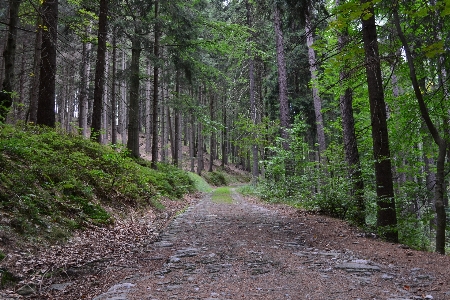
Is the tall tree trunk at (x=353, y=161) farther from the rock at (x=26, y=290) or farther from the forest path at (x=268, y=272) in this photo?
the rock at (x=26, y=290)

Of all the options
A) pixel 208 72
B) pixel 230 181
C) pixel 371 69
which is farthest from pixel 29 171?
pixel 230 181

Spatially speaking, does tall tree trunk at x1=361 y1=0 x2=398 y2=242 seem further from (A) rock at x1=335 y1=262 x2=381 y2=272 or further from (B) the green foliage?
(B) the green foliage

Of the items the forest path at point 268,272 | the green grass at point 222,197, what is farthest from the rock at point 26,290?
the green grass at point 222,197

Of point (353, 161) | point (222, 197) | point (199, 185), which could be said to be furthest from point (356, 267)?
point (199, 185)

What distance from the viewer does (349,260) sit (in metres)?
4.47

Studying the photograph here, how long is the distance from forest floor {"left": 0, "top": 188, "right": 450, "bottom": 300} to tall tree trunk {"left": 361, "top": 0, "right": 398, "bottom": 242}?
0.55 meters

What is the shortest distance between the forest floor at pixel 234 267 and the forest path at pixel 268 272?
0.01m

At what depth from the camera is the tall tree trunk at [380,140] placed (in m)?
6.21

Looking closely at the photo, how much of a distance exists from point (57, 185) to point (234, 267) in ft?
14.9

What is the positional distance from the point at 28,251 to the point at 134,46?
1219 cm

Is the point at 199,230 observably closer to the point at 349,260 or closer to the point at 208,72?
the point at 349,260

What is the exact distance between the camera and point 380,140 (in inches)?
250

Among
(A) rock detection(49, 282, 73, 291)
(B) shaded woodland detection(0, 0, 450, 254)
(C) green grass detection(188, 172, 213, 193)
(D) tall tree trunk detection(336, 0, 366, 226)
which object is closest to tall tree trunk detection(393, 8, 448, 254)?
(B) shaded woodland detection(0, 0, 450, 254)

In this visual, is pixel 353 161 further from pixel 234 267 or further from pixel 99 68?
pixel 99 68
